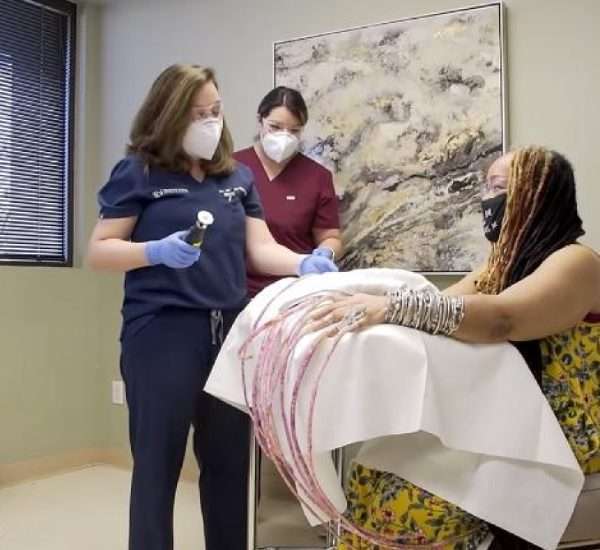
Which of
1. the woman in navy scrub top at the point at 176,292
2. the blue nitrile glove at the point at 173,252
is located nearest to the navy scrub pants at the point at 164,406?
the woman in navy scrub top at the point at 176,292

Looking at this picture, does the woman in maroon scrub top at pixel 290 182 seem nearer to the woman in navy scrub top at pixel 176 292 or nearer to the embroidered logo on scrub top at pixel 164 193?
the woman in navy scrub top at pixel 176 292

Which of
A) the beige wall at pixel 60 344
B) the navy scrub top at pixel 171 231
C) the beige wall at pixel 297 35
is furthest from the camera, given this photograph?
the beige wall at pixel 60 344

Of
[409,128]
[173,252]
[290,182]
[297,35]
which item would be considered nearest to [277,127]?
[290,182]

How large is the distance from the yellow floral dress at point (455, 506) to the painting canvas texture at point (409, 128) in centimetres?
121

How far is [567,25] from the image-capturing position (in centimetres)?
225

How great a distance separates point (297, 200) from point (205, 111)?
728 mm

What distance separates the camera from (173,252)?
1535 millimetres

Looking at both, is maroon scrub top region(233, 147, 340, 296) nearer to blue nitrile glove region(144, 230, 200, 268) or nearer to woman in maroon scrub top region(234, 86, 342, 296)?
woman in maroon scrub top region(234, 86, 342, 296)

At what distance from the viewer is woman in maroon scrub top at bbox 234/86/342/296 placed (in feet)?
7.73

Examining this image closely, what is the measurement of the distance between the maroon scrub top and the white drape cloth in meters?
1.35

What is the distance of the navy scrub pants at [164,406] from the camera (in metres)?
1.62

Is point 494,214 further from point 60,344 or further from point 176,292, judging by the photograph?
point 60,344

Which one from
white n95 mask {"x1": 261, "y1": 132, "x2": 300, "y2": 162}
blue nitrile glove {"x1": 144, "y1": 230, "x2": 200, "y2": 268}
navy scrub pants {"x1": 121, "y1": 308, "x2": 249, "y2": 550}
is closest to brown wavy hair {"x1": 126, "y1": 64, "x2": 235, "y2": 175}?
blue nitrile glove {"x1": 144, "y1": 230, "x2": 200, "y2": 268}

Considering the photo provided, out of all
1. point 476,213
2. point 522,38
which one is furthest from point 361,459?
point 522,38
